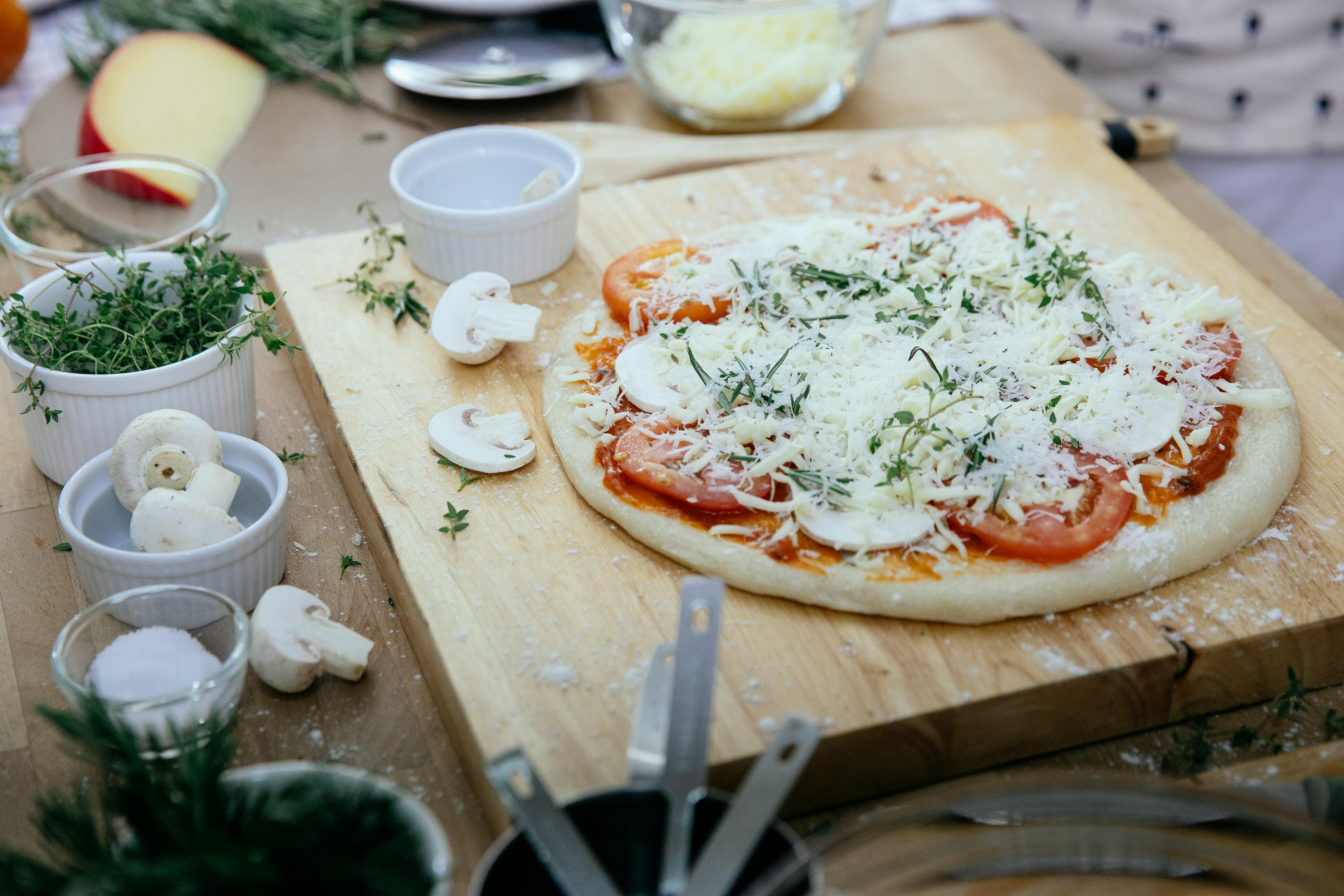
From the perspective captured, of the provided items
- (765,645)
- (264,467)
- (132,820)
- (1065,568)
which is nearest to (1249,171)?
(1065,568)

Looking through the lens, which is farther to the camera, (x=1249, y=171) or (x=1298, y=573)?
(x=1249, y=171)

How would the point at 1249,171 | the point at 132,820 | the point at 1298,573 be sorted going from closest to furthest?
the point at 132,820 → the point at 1298,573 → the point at 1249,171

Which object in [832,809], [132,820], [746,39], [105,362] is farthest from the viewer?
[746,39]

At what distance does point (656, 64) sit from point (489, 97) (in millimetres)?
472

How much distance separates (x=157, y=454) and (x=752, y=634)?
37.9 inches

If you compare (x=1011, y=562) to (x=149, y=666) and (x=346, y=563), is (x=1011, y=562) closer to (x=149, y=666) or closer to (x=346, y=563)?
(x=346, y=563)

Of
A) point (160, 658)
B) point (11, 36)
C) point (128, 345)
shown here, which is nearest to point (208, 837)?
point (160, 658)

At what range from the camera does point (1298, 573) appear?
182cm

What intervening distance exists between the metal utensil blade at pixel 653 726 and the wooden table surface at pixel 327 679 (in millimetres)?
367

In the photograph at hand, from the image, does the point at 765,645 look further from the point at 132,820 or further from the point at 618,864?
the point at 132,820

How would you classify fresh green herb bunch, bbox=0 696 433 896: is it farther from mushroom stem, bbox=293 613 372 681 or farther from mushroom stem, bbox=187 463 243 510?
mushroom stem, bbox=187 463 243 510

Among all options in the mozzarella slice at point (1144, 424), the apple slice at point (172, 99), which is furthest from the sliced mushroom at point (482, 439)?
the apple slice at point (172, 99)

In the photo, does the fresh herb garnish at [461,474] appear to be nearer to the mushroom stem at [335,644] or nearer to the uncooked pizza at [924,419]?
the uncooked pizza at [924,419]

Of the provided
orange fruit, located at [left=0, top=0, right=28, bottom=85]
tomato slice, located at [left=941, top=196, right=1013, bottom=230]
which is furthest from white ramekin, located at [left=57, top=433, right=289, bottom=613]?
orange fruit, located at [left=0, top=0, right=28, bottom=85]
